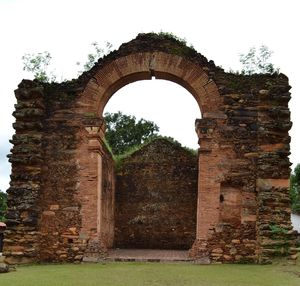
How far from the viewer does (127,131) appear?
136ft

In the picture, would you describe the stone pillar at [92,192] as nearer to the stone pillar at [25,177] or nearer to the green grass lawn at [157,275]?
the green grass lawn at [157,275]

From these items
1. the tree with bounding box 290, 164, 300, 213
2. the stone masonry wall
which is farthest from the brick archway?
the tree with bounding box 290, 164, 300, 213

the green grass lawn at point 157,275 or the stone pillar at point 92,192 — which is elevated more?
the stone pillar at point 92,192

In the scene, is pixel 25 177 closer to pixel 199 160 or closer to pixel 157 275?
pixel 199 160

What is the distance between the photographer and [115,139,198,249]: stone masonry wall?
18.4m

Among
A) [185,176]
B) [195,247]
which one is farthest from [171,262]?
[185,176]

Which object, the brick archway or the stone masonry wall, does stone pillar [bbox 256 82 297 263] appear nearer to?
the brick archway

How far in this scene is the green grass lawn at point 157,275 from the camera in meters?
7.84

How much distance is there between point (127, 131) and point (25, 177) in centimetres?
2947

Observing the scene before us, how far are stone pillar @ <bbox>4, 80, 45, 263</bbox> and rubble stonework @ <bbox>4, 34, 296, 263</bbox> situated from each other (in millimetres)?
25

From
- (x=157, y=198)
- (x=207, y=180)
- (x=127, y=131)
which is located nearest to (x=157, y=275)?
(x=207, y=180)

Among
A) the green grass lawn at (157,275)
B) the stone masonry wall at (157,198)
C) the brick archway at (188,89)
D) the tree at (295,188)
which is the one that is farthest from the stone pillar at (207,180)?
the tree at (295,188)

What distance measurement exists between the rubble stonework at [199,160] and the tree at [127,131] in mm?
27191

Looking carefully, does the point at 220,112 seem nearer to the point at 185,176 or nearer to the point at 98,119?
the point at 98,119
